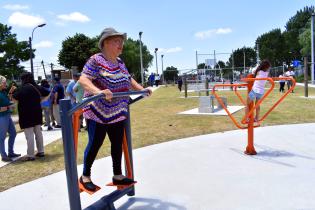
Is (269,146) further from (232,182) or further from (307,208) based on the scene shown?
(307,208)

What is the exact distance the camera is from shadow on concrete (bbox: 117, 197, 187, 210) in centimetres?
302

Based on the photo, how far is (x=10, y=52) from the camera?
84.0 feet

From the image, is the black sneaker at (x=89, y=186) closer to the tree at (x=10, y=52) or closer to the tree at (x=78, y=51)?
the tree at (x=10, y=52)

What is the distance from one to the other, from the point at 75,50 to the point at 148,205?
60041 mm

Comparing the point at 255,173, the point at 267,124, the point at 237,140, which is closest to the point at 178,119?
the point at 267,124

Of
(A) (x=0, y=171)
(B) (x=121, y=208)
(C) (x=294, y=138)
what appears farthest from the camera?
(C) (x=294, y=138)

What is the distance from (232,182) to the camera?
3.61 metres

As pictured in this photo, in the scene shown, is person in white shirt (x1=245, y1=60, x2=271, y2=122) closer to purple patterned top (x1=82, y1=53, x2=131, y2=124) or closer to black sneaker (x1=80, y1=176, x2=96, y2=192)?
purple patterned top (x1=82, y1=53, x2=131, y2=124)

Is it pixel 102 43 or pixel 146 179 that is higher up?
pixel 102 43

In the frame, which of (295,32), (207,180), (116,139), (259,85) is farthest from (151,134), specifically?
(295,32)

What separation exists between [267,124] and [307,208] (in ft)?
15.4

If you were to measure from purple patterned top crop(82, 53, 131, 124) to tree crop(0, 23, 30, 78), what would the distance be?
25030 millimetres

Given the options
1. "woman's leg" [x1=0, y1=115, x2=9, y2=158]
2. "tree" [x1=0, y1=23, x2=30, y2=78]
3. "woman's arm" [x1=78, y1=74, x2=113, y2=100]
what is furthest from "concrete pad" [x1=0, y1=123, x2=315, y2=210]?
"tree" [x1=0, y1=23, x2=30, y2=78]

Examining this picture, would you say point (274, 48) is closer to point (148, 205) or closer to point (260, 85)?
point (260, 85)
